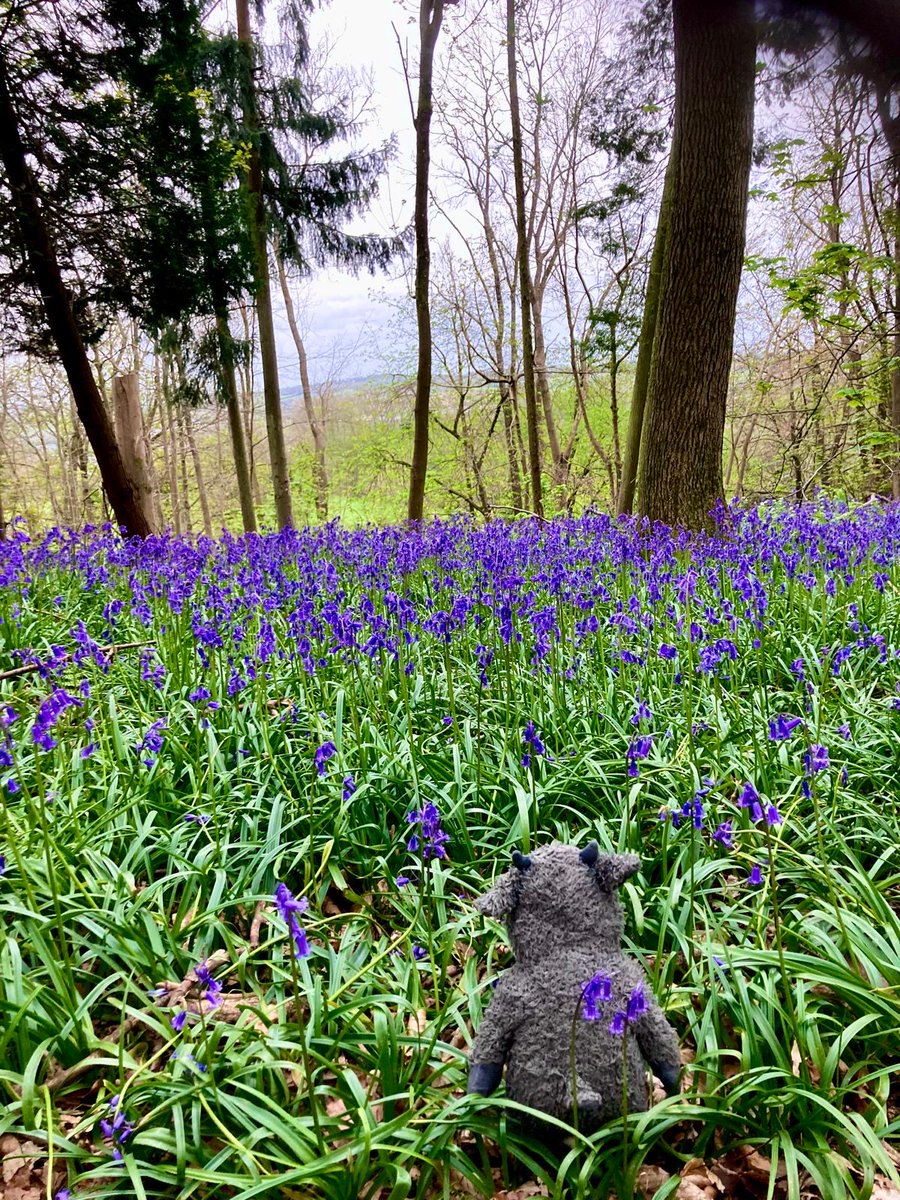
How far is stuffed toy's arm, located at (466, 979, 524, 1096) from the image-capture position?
138 cm

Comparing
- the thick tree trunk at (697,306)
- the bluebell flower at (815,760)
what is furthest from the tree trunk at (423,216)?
the bluebell flower at (815,760)

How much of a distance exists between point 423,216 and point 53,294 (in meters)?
5.07

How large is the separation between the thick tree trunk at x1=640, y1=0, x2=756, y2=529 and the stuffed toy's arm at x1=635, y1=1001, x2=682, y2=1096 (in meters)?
5.32

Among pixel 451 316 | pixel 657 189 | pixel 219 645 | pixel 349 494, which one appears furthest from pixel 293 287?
pixel 219 645

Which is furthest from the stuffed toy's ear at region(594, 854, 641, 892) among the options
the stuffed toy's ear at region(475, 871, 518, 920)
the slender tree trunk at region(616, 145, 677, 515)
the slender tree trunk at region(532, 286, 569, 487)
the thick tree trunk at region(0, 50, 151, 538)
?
the slender tree trunk at region(532, 286, 569, 487)

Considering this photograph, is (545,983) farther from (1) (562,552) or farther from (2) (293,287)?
(2) (293,287)

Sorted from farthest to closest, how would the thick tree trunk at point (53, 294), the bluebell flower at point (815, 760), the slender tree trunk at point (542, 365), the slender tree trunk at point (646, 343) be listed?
1. the slender tree trunk at point (542, 365)
2. the slender tree trunk at point (646, 343)
3. the thick tree trunk at point (53, 294)
4. the bluebell flower at point (815, 760)

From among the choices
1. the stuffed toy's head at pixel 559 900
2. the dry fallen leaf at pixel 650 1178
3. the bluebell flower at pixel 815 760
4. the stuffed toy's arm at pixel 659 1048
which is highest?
the bluebell flower at pixel 815 760

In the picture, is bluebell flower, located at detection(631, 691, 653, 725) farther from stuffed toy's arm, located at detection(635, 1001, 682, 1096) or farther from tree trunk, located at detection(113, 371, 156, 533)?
tree trunk, located at detection(113, 371, 156, 533)

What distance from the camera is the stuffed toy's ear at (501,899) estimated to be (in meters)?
1.41

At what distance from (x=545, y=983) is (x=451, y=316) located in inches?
824

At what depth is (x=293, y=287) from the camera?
21484 mm

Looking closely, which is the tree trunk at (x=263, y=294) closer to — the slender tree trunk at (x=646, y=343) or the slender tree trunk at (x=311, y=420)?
the slender tree trunk at (x=646, y=343)

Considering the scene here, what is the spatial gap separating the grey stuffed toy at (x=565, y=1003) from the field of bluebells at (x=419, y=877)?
7 centimetres
